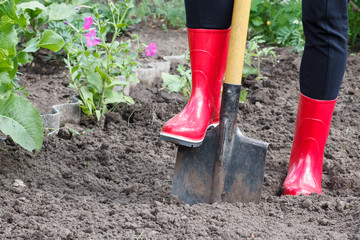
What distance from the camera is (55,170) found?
7.90 ft

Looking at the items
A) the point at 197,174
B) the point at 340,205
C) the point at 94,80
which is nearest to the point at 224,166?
the point at 197,174

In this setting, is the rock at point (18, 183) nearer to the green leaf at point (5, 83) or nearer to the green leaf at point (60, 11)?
the green leaf at point (5, 83)

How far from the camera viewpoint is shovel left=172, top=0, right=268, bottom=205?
2.13 m

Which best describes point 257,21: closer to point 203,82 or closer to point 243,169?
point 203,82

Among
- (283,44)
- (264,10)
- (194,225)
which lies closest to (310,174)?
(194,225)

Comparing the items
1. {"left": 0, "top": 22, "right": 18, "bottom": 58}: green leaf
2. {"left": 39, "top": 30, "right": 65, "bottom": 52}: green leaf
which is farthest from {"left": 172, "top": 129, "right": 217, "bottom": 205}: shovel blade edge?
{"left": 0, "top": 22, "right": 18, "bottom": 58}: green leaf

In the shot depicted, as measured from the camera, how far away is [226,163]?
2145 mm

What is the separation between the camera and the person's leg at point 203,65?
2.17m

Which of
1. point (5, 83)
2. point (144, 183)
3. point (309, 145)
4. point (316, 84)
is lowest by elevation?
point (144, 183)

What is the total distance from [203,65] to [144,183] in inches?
23.4

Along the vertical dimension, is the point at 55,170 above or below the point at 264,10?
below

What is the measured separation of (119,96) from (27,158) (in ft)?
2.44

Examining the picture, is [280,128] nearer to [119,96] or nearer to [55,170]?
[119,96]

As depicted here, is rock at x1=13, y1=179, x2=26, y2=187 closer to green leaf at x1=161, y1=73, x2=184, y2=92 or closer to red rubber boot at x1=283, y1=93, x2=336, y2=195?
red rubber boot at x1=283, y1=93, x2=336, y2=195
